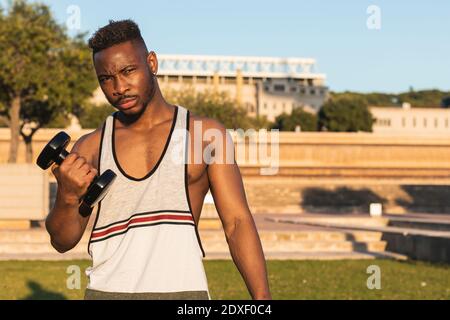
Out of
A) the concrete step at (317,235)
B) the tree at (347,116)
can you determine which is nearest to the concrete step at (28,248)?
the concrete step at (317,235)

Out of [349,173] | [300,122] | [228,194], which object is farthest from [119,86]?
[300,122]

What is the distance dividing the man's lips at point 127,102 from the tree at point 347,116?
115 m

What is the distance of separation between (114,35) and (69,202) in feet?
2.10

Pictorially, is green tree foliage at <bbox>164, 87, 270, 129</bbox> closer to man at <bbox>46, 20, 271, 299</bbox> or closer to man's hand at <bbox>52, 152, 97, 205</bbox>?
man at <bbox>46, 20, 271, 299</bbox>

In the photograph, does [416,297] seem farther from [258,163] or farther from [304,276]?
[258,163]

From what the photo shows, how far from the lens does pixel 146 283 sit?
320 cm

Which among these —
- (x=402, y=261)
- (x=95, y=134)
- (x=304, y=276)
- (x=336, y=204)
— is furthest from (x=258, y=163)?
Result: (x=95, y=134)

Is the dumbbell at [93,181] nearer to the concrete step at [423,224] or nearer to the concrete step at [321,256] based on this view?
the concrete step at [321,256]

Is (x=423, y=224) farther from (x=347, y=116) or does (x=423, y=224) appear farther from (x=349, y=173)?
(x=347, y=116)

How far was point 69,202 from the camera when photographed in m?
3.28

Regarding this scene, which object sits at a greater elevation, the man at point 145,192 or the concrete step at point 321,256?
the man at point 145,192

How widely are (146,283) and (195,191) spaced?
1.38ft

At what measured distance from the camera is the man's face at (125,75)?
3.37 m

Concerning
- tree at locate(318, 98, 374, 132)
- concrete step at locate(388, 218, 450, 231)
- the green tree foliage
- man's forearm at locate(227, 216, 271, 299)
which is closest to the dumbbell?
man's forearm at locate(227, 216, 271, 299)
